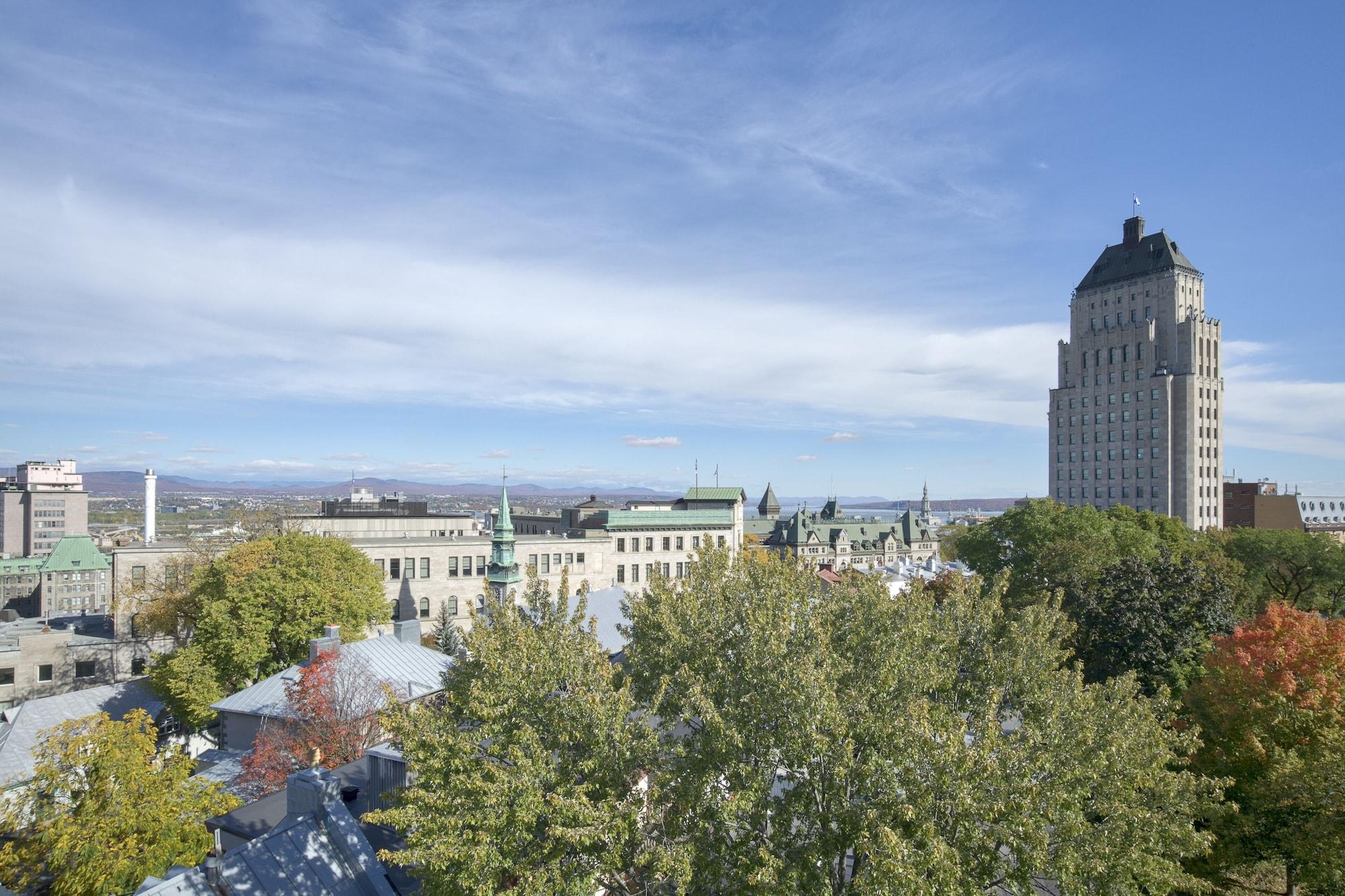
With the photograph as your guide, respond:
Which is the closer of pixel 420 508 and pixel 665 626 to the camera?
pixel 665 626

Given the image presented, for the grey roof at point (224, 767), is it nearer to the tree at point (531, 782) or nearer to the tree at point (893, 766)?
the tree at point (531, 782)

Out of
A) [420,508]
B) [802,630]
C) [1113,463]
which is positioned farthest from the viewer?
[1113,463]

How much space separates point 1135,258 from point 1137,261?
2.21 feet

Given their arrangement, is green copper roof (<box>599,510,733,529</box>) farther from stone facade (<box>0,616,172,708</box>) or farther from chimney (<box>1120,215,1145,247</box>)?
chimney (<box>1120,215,1145,247</box>)

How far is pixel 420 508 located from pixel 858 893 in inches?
4009

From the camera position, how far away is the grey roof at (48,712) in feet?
109

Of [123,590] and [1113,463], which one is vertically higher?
[1113,463]

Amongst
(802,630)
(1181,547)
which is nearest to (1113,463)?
(1181,547)

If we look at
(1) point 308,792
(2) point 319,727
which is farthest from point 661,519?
(1) point 308,792

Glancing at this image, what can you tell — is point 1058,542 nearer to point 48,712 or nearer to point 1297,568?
point 1297,568

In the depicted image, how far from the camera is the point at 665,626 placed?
18.0 metres

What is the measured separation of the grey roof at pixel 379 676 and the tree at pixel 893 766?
21.5 meters

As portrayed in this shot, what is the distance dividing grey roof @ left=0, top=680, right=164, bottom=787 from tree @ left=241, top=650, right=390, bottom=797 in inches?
248

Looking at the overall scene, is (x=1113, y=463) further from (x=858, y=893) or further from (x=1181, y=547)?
(x=858, y=893)
